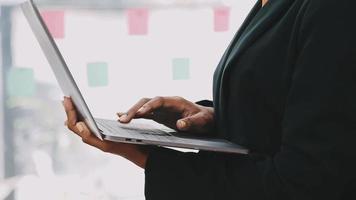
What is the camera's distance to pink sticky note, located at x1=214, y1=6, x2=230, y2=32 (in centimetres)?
146

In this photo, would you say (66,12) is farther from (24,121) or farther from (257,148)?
(257,148)

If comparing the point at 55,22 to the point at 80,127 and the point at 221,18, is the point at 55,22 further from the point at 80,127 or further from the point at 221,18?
the point at 80,127

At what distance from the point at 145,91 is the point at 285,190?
0.82 metres

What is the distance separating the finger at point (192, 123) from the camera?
0.78 metres

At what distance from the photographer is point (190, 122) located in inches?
31.2

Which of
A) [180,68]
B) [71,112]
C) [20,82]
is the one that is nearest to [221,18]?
[180,68]

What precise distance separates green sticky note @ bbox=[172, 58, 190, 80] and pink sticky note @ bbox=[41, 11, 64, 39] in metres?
0.33

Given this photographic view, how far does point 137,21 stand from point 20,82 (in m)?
0.36

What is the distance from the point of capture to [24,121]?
4.39ft

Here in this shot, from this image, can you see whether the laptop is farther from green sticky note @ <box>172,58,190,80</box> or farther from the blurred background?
green sticky note @ <box>172,58,190,80</box>

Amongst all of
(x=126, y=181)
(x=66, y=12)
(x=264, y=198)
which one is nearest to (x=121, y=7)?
(x=66, y=12)

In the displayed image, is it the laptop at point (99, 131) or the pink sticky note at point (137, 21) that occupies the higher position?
the pink sticky note at point (137, 21)

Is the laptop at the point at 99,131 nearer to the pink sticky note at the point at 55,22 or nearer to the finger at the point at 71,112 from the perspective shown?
the finger at the point at 71,112

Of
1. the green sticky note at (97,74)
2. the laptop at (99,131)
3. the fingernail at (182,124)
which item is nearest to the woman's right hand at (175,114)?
the fingernail at (182,124)
